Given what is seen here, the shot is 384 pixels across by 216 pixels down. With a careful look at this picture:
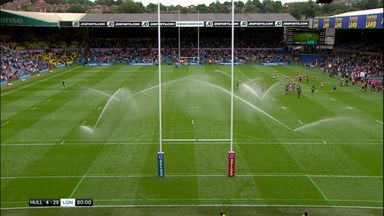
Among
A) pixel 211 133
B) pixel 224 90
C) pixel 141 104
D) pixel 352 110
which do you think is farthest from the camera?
pixel 224 90

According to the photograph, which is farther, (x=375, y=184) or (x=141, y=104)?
(x=141, y=104)

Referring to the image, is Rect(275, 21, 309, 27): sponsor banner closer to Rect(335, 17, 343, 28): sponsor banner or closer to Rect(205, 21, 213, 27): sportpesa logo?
Rect(205, 21, 213, 27): sportpesa logo

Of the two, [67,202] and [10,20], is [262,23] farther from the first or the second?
[67,202]

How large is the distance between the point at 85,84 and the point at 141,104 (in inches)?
593

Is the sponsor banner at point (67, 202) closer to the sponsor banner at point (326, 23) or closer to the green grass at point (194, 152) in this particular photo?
the green grass at point (194, 152)

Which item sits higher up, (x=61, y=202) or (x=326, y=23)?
(x=326, y=23)

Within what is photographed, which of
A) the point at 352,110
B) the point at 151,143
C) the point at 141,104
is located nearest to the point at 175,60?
the point at 141,104

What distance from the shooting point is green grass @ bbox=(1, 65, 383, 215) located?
59.9 feet

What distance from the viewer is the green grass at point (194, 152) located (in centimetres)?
1827

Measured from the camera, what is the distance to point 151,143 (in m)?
26.7

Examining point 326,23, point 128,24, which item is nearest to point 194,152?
point 326,23

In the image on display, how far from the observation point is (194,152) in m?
24.8

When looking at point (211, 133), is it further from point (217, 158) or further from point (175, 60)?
point (175, 60)

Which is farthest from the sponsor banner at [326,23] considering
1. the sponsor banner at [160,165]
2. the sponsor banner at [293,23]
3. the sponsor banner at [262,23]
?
the sponsor banner at [160,165]
